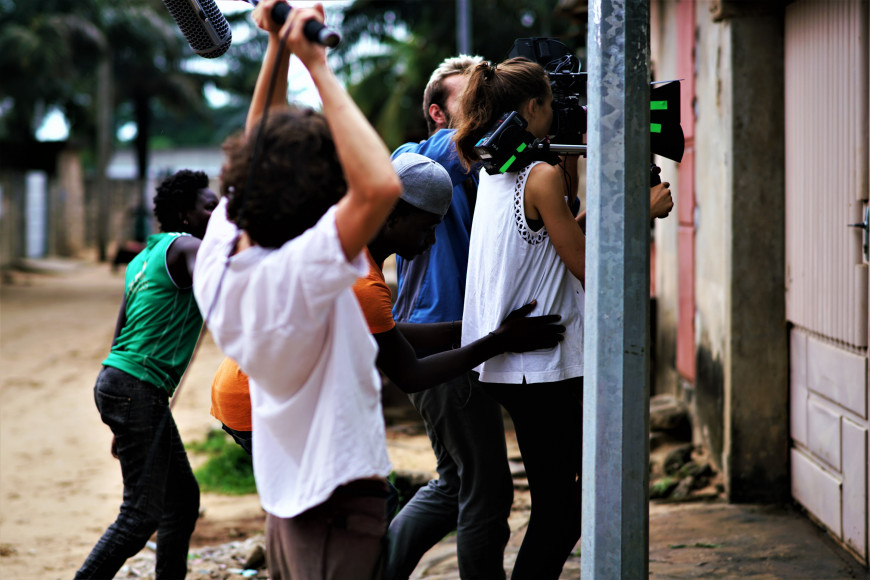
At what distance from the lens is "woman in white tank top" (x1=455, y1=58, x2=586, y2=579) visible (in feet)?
9.62

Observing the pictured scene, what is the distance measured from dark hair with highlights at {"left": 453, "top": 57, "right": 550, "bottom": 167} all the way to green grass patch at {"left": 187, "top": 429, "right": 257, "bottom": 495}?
3.72 metres

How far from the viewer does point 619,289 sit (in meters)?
2.55

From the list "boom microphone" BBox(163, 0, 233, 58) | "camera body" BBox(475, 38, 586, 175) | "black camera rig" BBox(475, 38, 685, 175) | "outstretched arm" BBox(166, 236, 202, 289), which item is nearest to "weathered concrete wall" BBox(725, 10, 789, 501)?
"camera body" BBox(475, 38, 586, 175)

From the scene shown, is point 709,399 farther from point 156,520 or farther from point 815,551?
point 156,520

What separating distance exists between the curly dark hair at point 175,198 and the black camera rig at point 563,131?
4.55ft

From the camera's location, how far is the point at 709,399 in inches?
218

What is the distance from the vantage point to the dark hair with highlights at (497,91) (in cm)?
302

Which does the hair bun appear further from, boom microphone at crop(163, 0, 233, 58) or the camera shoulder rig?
boom microphone at crop(163, 0, 233, 58)

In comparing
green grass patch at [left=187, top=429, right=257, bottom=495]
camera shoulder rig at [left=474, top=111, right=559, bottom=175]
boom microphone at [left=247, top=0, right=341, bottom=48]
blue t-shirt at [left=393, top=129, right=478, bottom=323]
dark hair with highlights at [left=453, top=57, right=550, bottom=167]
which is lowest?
green grass patch at [left=187, top=429, right=257, bottom=495]

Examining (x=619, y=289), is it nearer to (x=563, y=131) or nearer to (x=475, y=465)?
(x=563, y=131)

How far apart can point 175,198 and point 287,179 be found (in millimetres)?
2000

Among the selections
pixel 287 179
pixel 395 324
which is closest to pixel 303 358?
pixel 287 179

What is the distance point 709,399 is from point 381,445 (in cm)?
385

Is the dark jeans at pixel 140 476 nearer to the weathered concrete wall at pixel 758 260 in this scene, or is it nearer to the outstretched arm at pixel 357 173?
the outstretched arm at pixel 357 173
